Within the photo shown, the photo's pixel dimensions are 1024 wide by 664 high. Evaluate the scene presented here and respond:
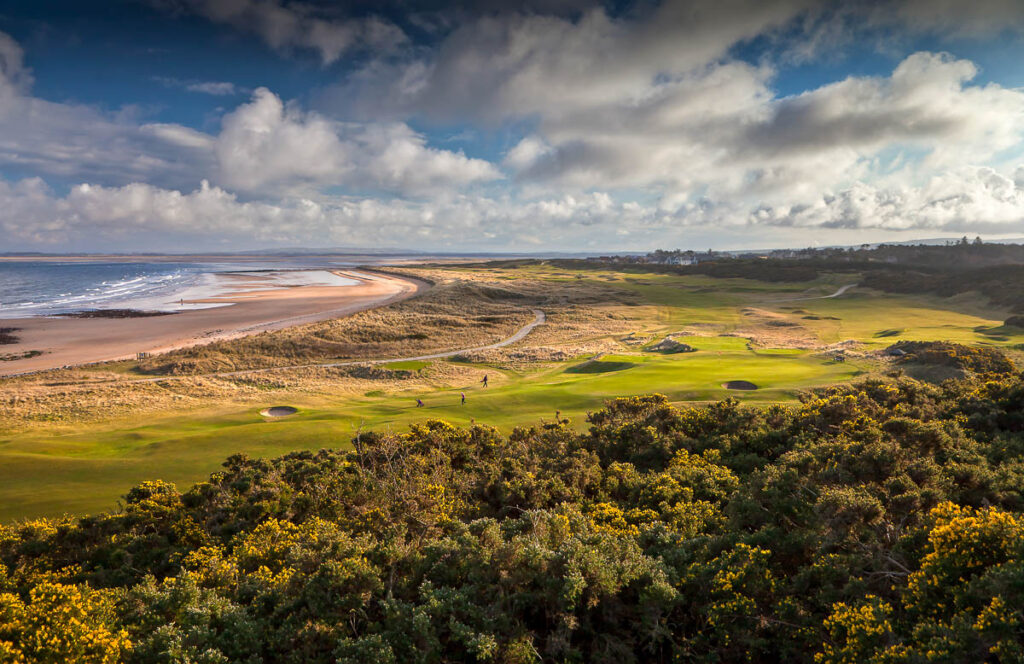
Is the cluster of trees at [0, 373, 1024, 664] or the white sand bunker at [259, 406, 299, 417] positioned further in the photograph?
the white sand bunker at [259, 406, 299, 417]

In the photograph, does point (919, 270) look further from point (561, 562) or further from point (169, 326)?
point (169, 326)

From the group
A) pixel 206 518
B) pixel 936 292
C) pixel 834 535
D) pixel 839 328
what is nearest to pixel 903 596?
pixel 834 535

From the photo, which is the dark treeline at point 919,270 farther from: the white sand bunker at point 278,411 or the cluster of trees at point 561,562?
the white sand bunker at point 278,411

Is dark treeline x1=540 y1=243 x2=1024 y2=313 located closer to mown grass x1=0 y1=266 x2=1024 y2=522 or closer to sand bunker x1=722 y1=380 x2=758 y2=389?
mown grass x1=0 y1=266 x2=1024 y2=522

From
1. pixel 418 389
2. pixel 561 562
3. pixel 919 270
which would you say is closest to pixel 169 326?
pixel 418 389

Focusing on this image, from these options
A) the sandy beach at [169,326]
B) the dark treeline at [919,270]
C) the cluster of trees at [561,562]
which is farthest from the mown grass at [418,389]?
the dark treeline at [919,270]

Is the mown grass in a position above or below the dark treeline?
below

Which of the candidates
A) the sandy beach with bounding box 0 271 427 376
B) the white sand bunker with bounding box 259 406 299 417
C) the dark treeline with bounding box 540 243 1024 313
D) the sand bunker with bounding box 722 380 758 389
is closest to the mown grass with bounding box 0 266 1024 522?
the white sand bunker with bounding box 259 406 299 417
